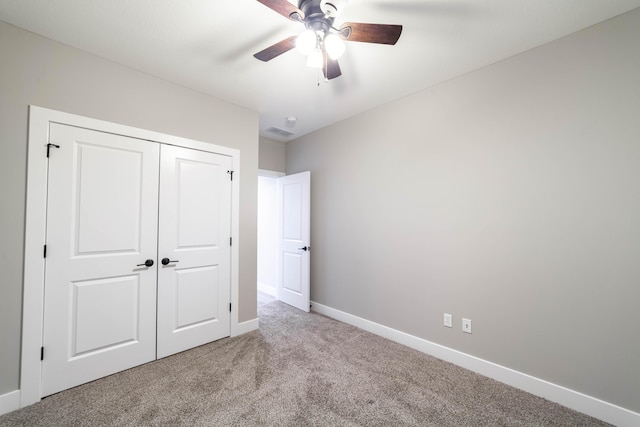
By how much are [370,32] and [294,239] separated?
2.99 metres

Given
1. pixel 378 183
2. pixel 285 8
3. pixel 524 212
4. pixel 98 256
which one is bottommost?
pixel 98 256

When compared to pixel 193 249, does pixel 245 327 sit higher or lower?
lower

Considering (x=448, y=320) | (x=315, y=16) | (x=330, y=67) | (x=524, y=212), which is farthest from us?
(x=448, y=320)

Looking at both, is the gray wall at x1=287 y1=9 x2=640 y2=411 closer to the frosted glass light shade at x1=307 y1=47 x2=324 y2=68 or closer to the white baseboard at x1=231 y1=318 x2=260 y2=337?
the white baseboard at x1=231 y1=318 x2=260 y2=337

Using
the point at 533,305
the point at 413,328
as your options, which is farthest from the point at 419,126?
the point at 413,328

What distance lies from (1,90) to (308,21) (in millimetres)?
2202

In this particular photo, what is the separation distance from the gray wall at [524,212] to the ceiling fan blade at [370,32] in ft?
4.31

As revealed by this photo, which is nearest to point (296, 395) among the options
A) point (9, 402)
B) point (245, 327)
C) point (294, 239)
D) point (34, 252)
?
point (245, 327)

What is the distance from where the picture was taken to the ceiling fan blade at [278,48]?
162 cm

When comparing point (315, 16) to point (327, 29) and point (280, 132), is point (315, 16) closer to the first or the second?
point (327, 29)

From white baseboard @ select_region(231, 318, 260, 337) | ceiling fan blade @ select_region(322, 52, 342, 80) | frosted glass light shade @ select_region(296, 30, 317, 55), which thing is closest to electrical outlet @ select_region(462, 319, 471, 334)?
white baseboard @ select_region(231, 318, 260, 337)

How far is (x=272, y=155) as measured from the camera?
4352 millimetres

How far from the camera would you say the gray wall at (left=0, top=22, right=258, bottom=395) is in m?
1.82

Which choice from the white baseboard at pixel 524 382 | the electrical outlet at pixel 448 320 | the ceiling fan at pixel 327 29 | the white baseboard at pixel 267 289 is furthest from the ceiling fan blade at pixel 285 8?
the white baseboard at pixel 267 289
